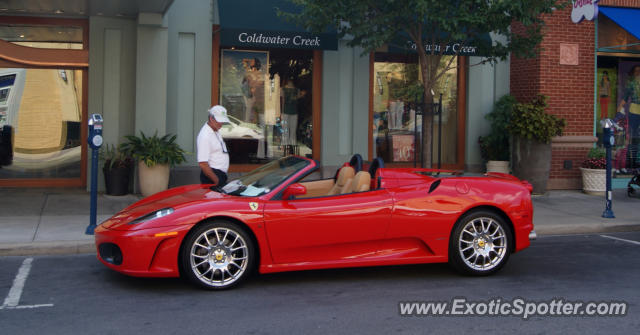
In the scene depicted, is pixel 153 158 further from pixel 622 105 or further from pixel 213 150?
pixel 622 105

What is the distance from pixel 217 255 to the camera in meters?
5.74

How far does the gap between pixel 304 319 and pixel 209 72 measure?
331 inches

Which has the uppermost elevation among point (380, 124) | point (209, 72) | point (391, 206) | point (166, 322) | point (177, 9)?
point (177, 9)

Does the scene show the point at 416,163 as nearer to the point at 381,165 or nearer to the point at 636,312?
the point at 381,165

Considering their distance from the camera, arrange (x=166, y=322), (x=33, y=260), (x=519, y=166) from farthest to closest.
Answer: (x=519, y=166)
(x=33, y=260)
(x=166, y=322)

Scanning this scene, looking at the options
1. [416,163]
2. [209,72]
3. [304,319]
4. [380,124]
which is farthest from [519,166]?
[304,319]

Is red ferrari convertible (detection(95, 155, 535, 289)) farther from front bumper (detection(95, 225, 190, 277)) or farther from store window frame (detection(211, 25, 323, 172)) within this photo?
store window frame (detection(211, 25, 323, 172))

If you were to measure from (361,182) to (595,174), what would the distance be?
8.76m

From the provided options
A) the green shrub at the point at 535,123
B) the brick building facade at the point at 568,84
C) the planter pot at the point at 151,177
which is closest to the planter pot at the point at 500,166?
the green shrub at the point at 535,123

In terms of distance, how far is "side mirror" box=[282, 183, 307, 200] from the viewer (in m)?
5.89

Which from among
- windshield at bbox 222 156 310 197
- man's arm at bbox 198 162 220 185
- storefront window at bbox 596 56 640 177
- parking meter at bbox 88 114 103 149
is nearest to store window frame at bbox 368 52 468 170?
storefront window at bbox 596 56 640 177

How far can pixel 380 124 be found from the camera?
13797 mm

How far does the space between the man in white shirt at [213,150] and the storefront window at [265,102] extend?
483cm

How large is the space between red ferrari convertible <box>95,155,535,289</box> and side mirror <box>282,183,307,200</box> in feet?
0.03
